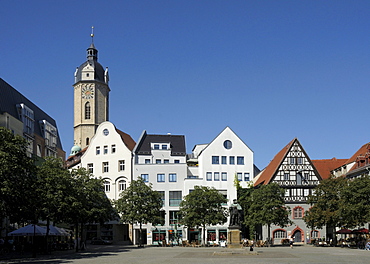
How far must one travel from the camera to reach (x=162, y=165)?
84.6 meters

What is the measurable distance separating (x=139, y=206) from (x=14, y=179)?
1278 inches

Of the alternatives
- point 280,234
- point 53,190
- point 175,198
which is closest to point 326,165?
point 280,234

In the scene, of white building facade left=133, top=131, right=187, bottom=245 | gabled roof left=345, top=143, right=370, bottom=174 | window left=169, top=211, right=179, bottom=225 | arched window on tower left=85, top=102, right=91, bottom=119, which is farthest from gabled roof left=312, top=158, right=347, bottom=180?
arched window on tower left=85, top=102, right=91, bottom=119

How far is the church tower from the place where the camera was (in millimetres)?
127000

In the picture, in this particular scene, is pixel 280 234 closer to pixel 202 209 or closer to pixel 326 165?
pixel 202 209

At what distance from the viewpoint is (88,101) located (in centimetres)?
12938

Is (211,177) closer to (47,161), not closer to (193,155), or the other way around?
(193,155)

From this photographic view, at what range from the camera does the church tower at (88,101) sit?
417 feet

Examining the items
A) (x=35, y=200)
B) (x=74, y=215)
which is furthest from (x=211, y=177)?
(x=35, y=200)

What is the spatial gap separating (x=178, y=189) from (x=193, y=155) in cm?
2971

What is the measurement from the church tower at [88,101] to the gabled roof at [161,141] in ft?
126

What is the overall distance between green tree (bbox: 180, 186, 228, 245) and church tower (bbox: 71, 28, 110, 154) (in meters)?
58.0

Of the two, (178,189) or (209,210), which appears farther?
(178,189)

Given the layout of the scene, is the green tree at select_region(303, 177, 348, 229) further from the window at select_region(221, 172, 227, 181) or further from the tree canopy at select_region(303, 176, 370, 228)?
the window at select_region(221, 172, 227, 181)
